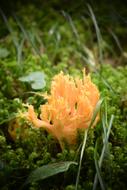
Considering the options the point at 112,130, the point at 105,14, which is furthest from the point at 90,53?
the point at 112,130

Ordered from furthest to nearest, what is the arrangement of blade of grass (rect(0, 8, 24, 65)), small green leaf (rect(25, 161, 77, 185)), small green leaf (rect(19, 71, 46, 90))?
blade of grass (rect(0, 8, 24, 65)), small green leaf (rect(19, 71, 46, 90)), small green leaf (rect(25, 161, 77, 185))

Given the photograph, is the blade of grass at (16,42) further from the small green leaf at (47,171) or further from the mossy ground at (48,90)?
the small green leaf at (47,171)

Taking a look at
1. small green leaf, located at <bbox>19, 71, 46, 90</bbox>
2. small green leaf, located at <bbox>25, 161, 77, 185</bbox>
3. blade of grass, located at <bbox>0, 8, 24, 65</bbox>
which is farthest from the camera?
blade of grass, located at <bbox>0, 8, 24, 65</bbox>

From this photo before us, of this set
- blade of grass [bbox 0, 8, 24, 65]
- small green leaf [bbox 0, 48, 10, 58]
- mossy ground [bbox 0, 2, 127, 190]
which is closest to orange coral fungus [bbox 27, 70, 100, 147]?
mossy ground [bbox 0, 2, 127, 190]

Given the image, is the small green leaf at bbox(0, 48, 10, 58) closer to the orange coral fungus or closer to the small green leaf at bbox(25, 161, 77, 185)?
the orange coral fungus

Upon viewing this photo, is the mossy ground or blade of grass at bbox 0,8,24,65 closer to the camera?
the mossy ground

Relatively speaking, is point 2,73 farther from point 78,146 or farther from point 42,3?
point 42,3

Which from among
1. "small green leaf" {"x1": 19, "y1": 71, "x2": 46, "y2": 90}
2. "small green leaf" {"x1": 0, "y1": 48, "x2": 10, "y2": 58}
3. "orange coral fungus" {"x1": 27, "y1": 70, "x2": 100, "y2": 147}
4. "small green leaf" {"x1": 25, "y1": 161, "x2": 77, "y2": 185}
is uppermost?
"small green leaf" {"x1": 0, "y1": 48, "x2": 10, "y2": 58}

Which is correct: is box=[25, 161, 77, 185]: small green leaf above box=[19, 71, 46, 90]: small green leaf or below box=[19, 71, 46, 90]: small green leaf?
below

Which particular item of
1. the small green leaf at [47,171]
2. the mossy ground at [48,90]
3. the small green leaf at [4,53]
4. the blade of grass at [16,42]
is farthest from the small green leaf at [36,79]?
the small green leaf at [47,171]
